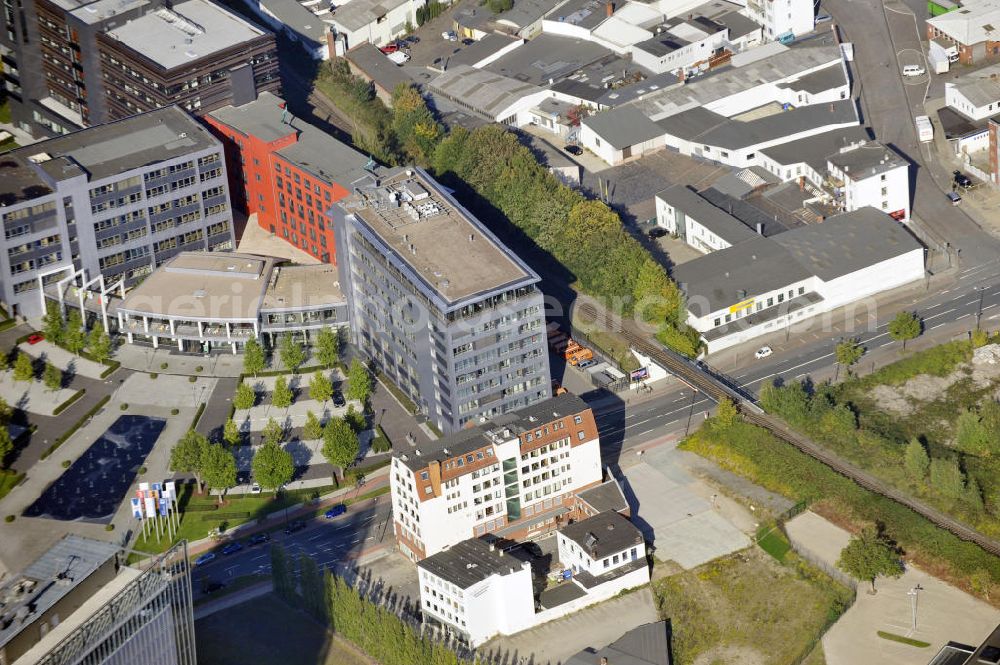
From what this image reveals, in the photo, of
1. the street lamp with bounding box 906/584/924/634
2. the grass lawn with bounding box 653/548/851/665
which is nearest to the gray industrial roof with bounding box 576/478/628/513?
the grass lawn with bounding box 653/548/851/665

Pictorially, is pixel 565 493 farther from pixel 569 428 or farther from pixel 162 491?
pixel 162 491

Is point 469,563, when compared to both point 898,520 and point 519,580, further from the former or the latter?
point 898,520

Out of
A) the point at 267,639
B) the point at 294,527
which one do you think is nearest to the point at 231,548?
the point at 294,527

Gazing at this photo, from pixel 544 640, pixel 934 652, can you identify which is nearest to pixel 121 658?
pixel 544 640

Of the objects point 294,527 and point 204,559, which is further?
point 294,527

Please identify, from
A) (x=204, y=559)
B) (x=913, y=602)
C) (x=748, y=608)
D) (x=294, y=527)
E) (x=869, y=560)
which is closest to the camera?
(x=913, y=602)

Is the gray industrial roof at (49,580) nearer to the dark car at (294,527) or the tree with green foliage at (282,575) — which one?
the tree with green foliage at (282,575)
